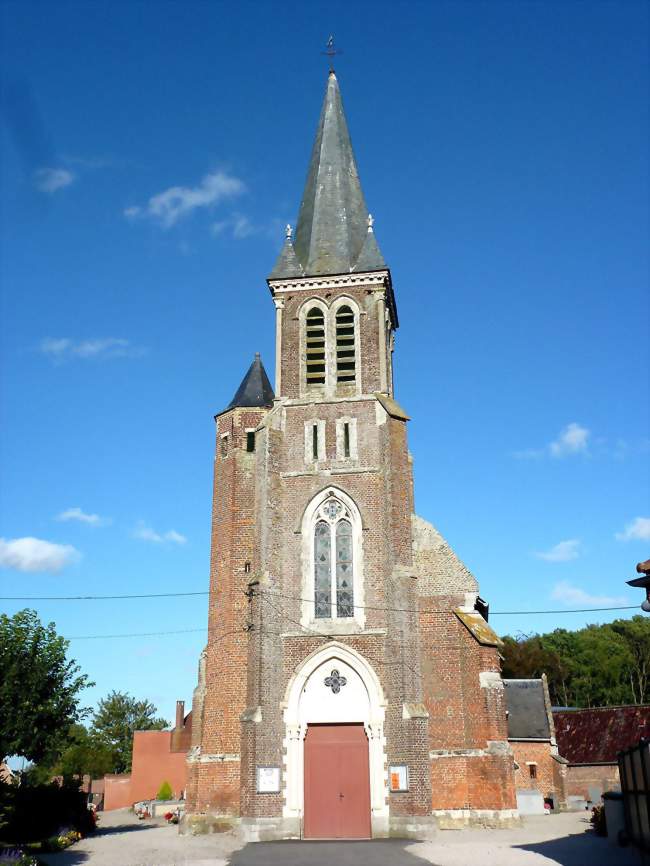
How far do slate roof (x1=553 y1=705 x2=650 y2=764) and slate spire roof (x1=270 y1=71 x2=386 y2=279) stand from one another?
101 ft

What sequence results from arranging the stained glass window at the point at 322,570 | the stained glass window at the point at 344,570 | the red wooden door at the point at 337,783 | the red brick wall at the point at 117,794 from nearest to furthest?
the red wooden door at the point at 337,783
the stained glass window at the point at 344,570
the stained glass window at the point at 322,570
the red brick wall at the point at 117,794

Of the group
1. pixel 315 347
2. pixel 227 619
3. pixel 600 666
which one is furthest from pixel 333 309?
pixel 600 666

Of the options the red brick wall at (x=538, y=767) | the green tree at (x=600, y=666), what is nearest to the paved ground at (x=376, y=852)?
the red brick wall at (x=538, y=767)

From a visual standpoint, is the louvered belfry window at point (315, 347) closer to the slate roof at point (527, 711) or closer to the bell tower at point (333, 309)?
the bell tower at point (333, 309)

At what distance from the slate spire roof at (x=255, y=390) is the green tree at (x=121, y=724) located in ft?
159

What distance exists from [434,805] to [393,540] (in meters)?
7.30

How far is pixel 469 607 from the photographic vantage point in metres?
23.8

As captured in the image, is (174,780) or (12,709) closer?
(12,709)

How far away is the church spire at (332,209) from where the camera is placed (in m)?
28.6

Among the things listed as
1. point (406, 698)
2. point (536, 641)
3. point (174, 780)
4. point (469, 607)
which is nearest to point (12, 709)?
point (406, 698)

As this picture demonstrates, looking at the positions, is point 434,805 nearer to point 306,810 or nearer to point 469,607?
point 306,810

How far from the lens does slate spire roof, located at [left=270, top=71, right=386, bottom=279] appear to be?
2850 cm

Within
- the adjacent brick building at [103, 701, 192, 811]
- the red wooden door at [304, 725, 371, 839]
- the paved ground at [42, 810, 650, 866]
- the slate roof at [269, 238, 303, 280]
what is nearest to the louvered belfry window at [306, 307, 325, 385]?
the slate roof at [269, 238, 303, 280]

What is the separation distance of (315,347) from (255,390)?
309cm
